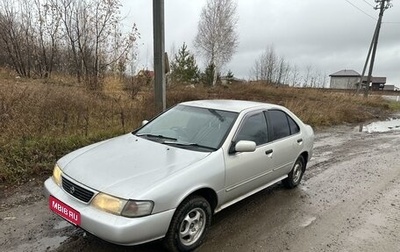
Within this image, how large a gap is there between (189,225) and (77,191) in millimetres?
1144

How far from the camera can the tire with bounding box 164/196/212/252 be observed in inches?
113

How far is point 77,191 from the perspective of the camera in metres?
2.84

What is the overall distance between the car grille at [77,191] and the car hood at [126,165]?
56 mm

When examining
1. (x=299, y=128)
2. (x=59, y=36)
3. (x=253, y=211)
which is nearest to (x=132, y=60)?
(x=59, y=36)

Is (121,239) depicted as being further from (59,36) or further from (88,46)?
(59,36)

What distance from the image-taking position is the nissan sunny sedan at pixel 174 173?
103 inches

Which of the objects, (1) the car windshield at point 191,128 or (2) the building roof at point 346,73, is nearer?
(1) the car windshield at point 191,128

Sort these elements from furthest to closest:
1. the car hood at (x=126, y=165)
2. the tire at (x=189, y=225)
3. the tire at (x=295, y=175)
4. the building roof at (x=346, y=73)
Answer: the building roof at (x=346, y=73), the tire at (x=295, y=175), the tire at (x=189, y=225), the car hood at (x=126, y=165)

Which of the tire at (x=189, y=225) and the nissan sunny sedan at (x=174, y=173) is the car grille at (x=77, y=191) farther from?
the tire at (x=189, y=225)

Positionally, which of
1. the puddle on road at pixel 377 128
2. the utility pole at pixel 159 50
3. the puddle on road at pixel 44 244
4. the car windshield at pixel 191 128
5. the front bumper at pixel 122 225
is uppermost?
the utility pole at pixel 159 50

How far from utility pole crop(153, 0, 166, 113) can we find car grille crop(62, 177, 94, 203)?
4.20m

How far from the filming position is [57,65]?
16078 millimetres

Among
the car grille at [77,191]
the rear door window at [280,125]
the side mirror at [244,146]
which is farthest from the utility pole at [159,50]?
the car grille at [77,191]

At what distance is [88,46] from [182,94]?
16.4 ft
